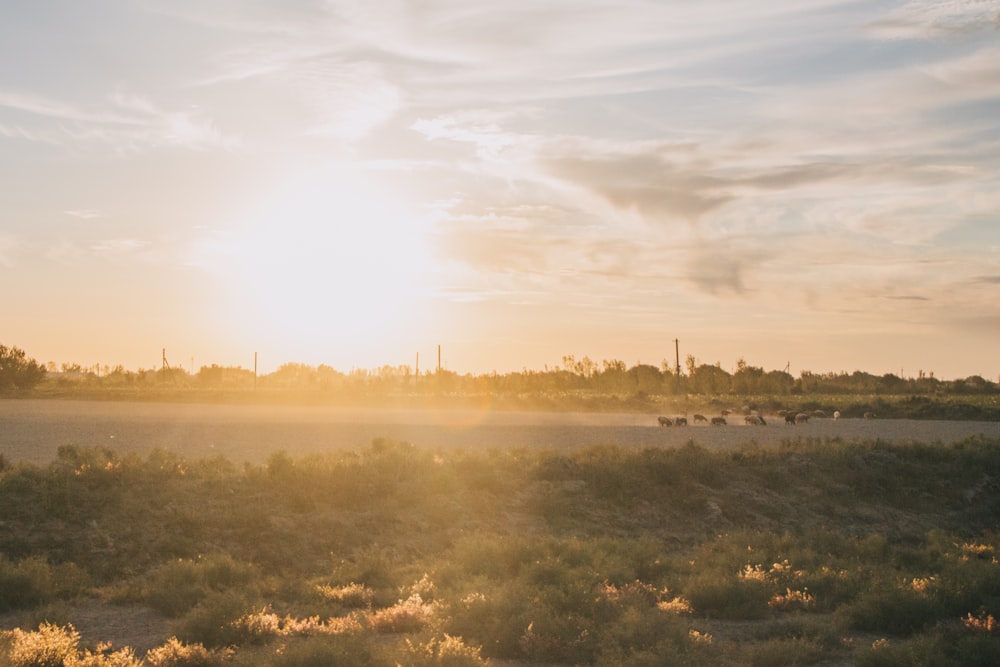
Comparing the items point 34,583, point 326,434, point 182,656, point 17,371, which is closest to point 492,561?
point 182,656

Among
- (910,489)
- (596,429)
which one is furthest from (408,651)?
(596,429)

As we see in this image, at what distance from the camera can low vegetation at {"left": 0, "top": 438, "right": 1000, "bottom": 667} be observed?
31.7ft

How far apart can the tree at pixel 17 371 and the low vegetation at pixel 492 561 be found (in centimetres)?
8702

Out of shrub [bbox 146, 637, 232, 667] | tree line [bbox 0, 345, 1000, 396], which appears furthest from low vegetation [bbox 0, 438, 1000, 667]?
tree line [bbox 0, 345, 1000, 396]

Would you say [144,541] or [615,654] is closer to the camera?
[615,654]

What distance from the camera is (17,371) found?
96188 millimetres

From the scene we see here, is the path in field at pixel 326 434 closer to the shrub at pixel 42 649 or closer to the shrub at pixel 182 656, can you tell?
the shrub at pixel 42 649

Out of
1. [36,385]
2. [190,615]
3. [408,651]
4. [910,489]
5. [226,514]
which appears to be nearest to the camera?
[408,651]

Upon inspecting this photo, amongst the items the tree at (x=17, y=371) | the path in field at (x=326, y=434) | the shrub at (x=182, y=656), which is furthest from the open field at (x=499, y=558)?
the tree at (x=17, y=371)

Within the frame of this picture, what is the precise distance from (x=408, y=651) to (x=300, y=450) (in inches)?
831

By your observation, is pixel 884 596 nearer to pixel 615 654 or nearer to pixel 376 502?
pixel 615 654

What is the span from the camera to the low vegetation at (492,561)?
9.65 metres

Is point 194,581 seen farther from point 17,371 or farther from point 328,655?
point 17,371

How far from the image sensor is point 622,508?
2062cm
